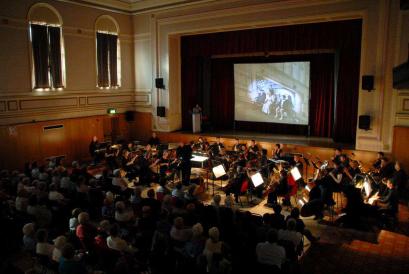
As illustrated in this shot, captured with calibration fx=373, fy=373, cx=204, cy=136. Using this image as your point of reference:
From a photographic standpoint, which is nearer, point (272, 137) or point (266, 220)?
point (266, 220)

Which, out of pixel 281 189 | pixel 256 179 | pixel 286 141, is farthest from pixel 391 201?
pixel 286 141

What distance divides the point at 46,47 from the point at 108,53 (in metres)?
2.93

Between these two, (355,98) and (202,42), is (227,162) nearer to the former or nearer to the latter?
(355,98)

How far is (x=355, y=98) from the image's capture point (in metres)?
13.2

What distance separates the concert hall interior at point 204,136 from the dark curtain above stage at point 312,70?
0.17 ft

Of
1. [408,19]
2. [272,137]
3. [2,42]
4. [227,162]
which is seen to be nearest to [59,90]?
[2,42]

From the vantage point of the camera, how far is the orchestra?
8.25 meters

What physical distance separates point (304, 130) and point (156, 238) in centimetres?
1100

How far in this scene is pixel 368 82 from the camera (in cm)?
1141

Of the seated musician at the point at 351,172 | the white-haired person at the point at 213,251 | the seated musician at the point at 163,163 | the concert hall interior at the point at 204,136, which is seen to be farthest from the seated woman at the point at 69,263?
the seated musician at the point at 351,172

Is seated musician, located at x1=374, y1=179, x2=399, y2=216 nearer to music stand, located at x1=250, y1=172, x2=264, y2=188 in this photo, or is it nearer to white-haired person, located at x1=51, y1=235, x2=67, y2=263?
music stand, located at x1=250, y1=172, x2=264, y2=188

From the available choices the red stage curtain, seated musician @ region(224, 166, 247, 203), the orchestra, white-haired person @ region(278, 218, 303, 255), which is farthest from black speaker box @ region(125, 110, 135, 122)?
white-haired person @ region(278, 218, 303, 255)

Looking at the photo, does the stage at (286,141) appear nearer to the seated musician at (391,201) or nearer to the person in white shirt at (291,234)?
the seated musician at (391,201)

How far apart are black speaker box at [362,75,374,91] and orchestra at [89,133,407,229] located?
Result: 2.14 m
